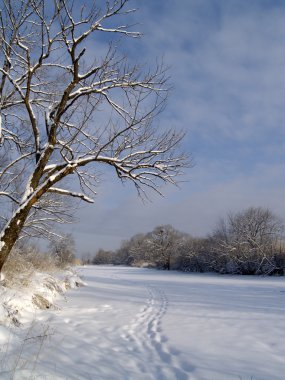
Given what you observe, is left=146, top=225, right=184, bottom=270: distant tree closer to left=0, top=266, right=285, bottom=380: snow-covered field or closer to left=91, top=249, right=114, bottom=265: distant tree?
left=91, top=249, right=114, bottom=265: distant tree

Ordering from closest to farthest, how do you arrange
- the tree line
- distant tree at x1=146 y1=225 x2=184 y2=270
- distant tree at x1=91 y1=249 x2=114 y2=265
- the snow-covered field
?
1. the snow-covered field
2. the tree line
3. distant tree at x1=146 y1=225 x2=184 y2=270
4. distant tree at x1=91 y1=249 x2=114 y2=265

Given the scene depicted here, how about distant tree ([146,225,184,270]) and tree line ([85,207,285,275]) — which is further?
distant tree ([146,225,184,270])

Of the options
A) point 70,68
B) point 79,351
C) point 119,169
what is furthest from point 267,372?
point 70,68

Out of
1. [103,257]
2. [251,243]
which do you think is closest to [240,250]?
[251,243]

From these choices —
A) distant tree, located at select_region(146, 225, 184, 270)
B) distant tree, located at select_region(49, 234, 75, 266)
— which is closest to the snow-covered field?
distant tree, located at select_region(49, 234, 75, 266)

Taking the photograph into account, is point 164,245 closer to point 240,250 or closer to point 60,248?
point 240,250

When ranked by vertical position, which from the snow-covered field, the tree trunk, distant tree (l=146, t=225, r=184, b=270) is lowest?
the snow-covered field

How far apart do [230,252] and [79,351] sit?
4154 centimetres

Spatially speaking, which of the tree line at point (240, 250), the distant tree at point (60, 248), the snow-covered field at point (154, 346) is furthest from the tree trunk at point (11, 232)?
the tree line at point (240, 250)

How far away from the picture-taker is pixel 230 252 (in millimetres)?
45500

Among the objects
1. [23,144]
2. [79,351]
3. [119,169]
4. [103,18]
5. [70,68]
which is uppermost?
[103,18]

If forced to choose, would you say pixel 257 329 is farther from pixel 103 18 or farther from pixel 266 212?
pixel 266 212

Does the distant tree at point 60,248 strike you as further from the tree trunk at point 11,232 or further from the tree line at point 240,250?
the tree line at point 240,250

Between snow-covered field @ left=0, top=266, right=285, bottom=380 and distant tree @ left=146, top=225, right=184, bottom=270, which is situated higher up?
distant tree @ left=146, top=225, right=184, bottom=270
